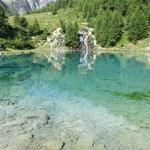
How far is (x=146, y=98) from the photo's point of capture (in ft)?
161

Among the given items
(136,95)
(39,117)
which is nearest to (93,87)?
(136,95)

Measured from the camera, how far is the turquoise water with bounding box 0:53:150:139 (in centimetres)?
4313

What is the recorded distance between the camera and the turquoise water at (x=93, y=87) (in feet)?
142

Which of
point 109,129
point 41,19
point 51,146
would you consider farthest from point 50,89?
point 41,19

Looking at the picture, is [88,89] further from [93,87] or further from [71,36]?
[71,36]

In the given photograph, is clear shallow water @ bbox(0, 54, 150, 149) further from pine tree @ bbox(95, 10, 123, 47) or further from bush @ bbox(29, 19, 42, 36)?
bush @ bbox(29, 19, 42, 36)

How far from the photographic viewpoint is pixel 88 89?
5753cm

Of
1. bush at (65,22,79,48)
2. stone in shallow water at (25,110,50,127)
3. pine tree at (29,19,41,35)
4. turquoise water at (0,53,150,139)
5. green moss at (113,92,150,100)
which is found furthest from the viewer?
pine tree at (29,19,41,35)

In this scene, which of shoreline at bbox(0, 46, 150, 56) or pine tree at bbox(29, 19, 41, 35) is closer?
shoreline at bbox(0, 46, 150, 56)

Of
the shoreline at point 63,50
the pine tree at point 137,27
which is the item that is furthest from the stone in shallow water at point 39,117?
the pine tree at point 137,27

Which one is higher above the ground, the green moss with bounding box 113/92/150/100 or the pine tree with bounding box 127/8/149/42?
the green moss with bounding box 113/92/150/100

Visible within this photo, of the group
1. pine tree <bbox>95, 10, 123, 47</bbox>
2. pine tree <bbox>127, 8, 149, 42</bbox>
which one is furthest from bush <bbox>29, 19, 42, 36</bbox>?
pine tree <bbox>127, 8, 149, 42</bbox>

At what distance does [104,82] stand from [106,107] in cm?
2240

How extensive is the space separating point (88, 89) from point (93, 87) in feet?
6.82
